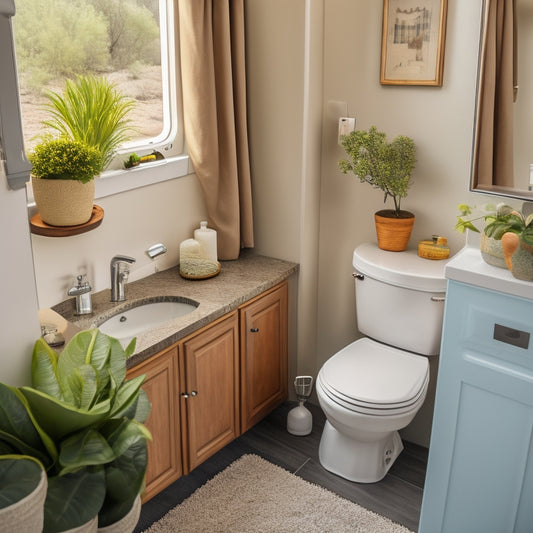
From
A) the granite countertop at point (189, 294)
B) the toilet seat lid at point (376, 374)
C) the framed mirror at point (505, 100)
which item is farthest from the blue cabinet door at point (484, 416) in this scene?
the granite countertop at point (189, 294)

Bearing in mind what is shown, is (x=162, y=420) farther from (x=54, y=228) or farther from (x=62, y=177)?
(x=62, y=177)

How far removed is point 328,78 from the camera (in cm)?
279

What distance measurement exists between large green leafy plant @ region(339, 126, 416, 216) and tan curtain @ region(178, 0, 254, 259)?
502mm

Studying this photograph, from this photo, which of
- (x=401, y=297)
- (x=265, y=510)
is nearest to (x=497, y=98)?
(x=401, y=297)

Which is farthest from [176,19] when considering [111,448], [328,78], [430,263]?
[111,448]

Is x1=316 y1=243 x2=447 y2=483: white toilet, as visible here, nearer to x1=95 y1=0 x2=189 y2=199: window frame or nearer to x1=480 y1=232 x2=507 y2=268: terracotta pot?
x1=480 y1=232 x2=507 y2=268: terracotta pot

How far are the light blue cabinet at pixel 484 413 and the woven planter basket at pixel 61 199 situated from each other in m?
1.23

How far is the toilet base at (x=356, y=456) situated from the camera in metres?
2.64

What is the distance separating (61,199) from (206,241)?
30.7 inches

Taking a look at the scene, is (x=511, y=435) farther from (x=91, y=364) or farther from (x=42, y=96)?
(x=42, y=96)

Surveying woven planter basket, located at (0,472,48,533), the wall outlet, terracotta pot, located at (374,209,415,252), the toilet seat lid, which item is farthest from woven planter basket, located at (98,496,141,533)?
the wall outlet

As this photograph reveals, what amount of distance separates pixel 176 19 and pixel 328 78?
67cm

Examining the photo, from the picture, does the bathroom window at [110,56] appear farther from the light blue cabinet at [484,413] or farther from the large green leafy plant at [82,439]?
the light blue cabinet at [484,413]

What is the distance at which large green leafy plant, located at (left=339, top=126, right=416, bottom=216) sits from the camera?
2.60m
